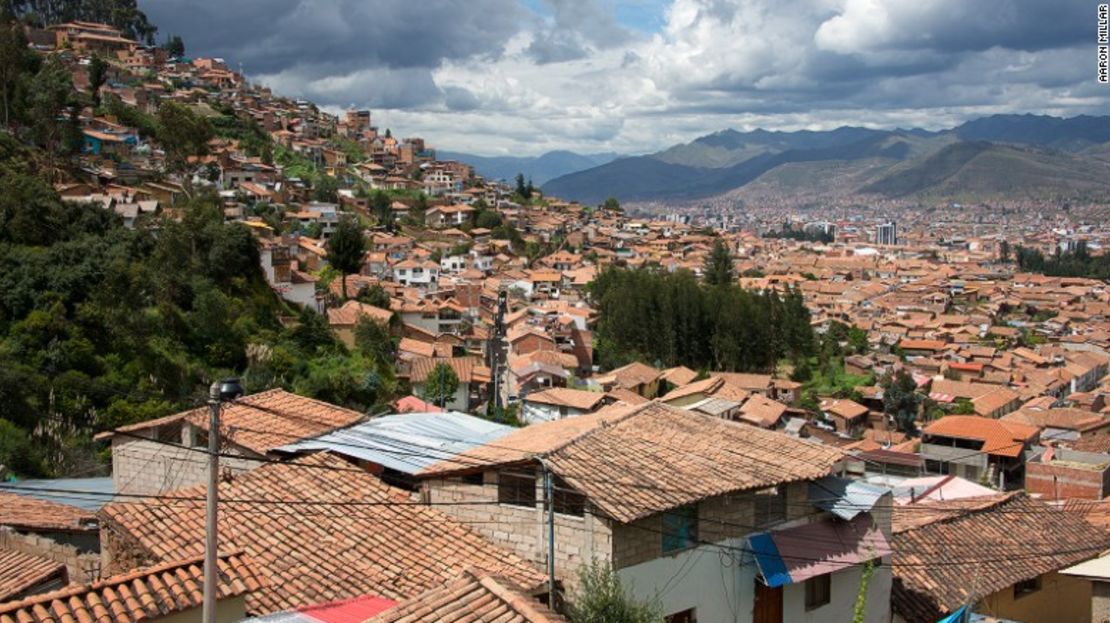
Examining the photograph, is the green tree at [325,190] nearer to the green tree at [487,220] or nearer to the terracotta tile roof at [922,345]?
the green tree at [487,220]

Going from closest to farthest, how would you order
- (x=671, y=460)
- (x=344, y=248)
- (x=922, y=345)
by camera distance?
1. (x=671, y=460)
2. (x=344, y=248)
3. (x=922, y=345)

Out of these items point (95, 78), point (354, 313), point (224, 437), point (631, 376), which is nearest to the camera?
point (224, 437)

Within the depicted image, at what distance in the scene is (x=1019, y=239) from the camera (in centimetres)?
18850

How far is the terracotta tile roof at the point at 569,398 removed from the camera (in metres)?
30.7

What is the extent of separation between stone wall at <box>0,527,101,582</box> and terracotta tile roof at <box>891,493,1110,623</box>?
25.4 ft

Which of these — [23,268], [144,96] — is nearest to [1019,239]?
[144,96]

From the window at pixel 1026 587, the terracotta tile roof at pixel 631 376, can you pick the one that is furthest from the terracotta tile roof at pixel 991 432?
the window at pixel 1026 587

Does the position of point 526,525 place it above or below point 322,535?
above

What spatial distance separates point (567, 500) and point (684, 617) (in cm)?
145

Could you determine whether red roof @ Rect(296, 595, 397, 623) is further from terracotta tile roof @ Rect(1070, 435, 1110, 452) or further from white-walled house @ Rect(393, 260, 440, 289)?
white-walled house @ Rect(393, 260, 440, 289)

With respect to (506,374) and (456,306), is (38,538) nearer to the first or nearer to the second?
(506,374)

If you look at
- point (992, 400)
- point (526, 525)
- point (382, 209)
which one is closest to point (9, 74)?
point (382, 209)

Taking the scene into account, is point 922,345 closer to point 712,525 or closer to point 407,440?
point 407,440

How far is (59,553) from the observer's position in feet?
30.0
